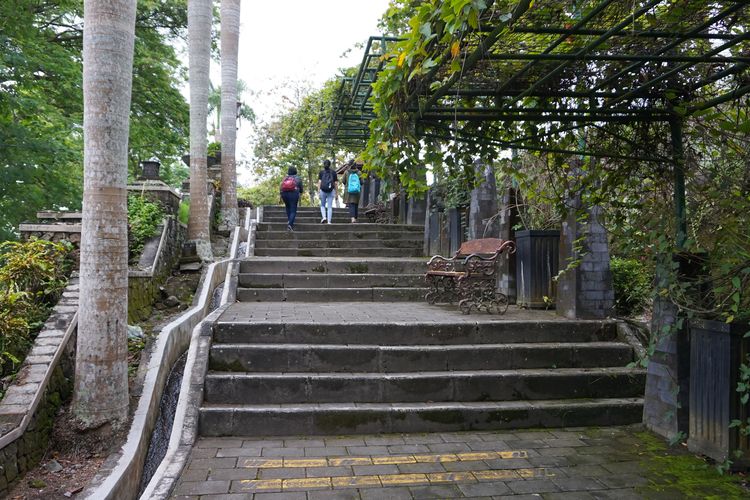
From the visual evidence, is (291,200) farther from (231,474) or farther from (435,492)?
(435,492)

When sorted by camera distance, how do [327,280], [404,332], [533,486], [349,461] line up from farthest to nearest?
[327,280]
[404,332]
[349,461]
[533,486]

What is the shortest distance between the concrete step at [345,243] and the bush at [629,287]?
475cm

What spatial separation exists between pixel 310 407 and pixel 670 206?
373 cm

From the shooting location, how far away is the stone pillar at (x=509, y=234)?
7.66 metres

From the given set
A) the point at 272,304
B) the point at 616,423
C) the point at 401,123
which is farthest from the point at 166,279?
the point at 616,423

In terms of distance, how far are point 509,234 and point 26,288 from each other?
6.45 m

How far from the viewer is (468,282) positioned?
274 inches

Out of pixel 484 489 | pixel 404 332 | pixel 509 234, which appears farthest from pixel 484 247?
pixel 484 489

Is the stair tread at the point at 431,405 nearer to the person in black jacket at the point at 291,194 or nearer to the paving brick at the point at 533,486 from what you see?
the paving brick at the point at 533,486

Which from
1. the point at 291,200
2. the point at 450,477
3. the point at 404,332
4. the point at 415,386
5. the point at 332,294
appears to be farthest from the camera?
the point at 291,200

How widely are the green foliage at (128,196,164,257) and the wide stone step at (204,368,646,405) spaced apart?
381 cm

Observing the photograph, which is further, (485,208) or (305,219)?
(305,219)

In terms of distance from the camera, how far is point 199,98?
10047 mm

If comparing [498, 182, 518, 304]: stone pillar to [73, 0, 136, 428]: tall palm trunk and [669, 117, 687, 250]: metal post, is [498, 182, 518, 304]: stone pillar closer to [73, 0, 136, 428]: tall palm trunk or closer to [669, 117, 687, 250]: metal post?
[669, 117, 687, 250]: metal post
